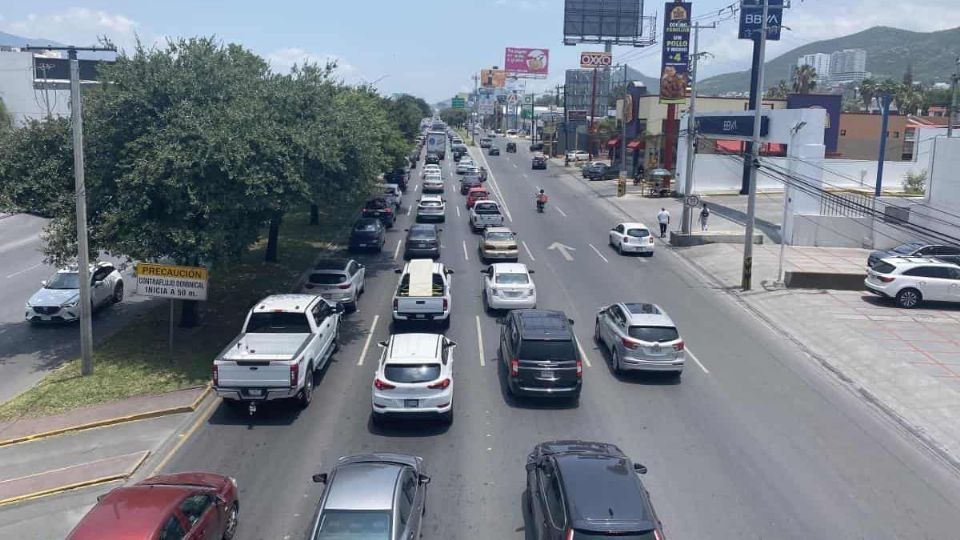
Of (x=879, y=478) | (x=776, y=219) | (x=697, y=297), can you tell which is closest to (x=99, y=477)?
(x=879, y=478)

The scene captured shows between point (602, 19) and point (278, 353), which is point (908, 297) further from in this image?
point (602, 19)

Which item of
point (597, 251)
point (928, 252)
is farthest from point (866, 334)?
point (597, 251)

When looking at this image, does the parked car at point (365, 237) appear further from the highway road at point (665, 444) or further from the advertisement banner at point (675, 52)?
the advertisement banner at point (675, 52)

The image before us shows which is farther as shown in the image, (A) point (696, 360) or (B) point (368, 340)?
(B) point (368, 340)

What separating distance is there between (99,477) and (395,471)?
20.6ft

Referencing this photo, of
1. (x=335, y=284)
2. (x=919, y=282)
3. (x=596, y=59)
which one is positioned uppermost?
(x=596, y=59)

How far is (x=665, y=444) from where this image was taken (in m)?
15.5

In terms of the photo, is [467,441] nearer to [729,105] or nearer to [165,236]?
[165,236]

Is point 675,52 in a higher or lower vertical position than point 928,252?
higher

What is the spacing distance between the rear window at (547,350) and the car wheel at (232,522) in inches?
284

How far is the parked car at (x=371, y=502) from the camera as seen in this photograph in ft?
32.3

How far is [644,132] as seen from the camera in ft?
233

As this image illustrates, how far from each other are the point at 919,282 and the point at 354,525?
79.0 ft

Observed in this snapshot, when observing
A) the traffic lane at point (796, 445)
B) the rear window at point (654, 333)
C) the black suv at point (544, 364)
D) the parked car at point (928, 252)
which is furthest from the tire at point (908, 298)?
the black suv at point (544, 364)
